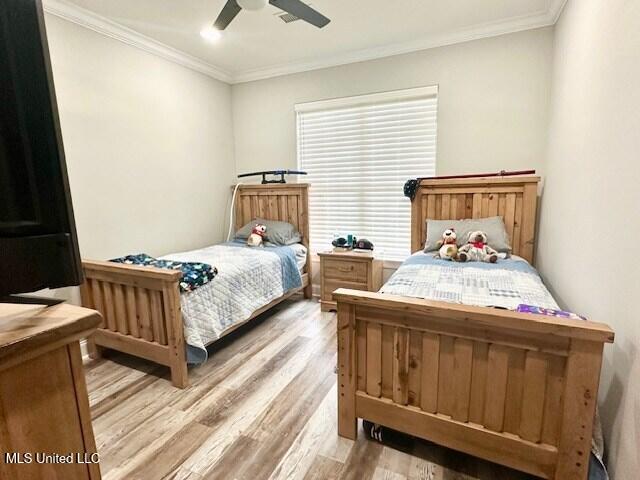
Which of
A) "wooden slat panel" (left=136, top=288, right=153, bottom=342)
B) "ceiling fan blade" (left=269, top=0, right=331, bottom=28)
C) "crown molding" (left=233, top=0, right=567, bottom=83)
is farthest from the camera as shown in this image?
"crown molding" (left=233, top=0, right=567, bottom=83)

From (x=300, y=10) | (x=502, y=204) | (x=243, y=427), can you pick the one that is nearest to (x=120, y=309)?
(x=243, y=427)

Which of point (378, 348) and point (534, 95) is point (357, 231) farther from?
point (378, 348)

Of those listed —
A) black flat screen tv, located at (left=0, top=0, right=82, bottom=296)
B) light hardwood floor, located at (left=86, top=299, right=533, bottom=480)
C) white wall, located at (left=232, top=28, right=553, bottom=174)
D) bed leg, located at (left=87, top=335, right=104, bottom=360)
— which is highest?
white wall, located at (left=232, top=28, right=553, bottom=174)

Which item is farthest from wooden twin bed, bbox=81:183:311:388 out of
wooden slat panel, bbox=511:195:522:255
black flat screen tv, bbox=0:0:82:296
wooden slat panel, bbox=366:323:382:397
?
wooden slat panel, bbox=511:195:522:255

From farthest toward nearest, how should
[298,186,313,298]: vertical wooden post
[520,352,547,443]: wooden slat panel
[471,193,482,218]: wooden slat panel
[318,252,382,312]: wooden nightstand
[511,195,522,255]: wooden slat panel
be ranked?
1. [298,186,313,298]: vertical wooden post
2. [318,252,382,312]: wooden nightstand
3. [471,193,482,218]: wooden slat panel
4. [511,195,522,255]: wooden slat panel
5. [520,352,547,443]: wooden slat panel

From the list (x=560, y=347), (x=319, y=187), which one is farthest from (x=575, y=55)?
(x=319, y=187)

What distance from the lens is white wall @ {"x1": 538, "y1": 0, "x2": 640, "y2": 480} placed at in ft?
3.99

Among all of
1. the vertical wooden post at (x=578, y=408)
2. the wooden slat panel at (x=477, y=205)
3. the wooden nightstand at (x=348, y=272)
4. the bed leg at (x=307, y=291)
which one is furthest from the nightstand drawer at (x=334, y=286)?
the vertical wooden post at (x=578, y=408)

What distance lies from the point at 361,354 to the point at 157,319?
1.38 m

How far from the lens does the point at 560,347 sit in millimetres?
1160

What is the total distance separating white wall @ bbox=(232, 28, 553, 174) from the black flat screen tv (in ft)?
10.2

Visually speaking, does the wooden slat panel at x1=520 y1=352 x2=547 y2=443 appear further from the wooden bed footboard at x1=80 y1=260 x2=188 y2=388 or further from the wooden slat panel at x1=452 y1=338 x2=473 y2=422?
the wooden bed footboard at x1=80 y1=260 x2=188 y2=388

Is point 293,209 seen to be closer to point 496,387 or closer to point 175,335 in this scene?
point 175,335

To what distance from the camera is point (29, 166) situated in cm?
55
